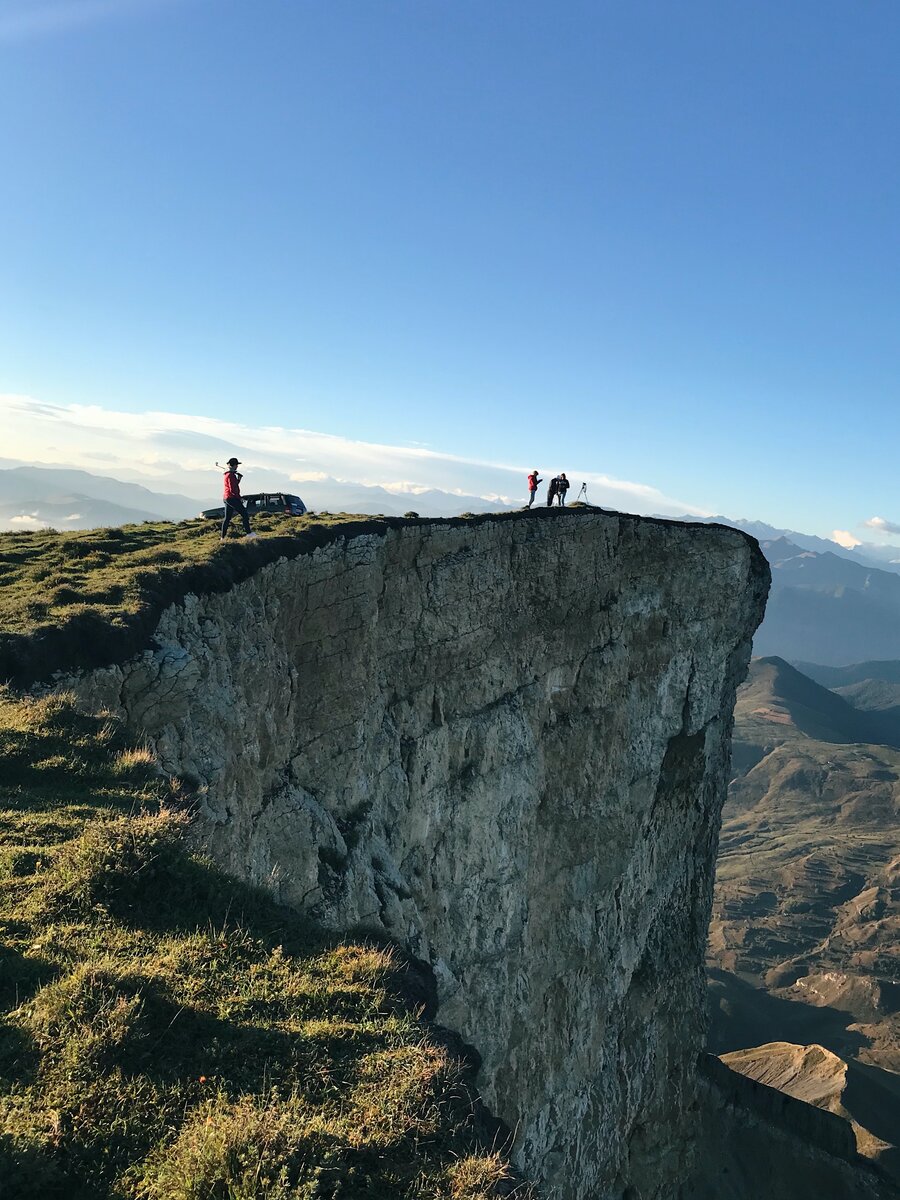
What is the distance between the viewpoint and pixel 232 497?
80.9 feet

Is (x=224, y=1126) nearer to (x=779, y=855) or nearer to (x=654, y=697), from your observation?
(x=654, y=697)

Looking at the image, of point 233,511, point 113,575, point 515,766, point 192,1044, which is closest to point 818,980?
point 515,766

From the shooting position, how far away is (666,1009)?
46000mm

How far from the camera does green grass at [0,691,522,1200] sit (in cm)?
545

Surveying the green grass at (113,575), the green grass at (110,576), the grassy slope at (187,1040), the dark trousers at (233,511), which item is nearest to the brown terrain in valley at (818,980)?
the green grass at (113,575)

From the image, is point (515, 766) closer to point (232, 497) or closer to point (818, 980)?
point (232, 497)

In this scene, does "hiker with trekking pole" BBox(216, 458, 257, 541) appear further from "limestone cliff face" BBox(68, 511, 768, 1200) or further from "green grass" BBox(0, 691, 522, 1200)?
"green grass" BBox(0, 691, 522, 1200)

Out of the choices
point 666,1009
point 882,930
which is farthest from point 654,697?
point 882,930

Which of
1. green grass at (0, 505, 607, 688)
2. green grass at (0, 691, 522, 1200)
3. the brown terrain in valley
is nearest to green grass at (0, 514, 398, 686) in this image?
green grass at (0, 505, 607, 688)

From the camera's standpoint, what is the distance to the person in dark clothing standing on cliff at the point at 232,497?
24141 millimetres

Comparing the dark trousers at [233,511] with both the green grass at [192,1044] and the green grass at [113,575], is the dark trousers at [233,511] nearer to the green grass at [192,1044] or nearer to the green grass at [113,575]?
the green grass at [113,575]

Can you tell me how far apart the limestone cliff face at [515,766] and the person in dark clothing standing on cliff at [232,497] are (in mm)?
2357

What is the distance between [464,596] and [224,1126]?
27806mm

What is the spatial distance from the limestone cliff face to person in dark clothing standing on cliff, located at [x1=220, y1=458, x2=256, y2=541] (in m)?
2.36
